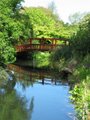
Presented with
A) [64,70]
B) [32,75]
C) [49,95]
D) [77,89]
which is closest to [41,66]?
[32,75]

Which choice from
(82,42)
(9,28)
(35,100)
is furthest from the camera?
(82,42)

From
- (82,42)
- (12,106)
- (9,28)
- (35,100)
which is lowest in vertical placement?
(35,100)

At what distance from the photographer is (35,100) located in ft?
80.0

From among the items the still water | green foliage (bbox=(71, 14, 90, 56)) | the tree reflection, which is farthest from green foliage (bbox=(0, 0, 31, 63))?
green foliage (bbox=(71, 14, 90, 56))

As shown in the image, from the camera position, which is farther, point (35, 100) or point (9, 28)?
point (9, 28)

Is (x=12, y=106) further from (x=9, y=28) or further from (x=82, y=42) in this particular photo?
(x=82, y=42)

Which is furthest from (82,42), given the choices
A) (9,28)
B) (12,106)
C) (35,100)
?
(12,106)

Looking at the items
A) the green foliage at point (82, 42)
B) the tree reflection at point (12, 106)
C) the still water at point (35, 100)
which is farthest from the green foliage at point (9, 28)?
the green foliage at point (82, 42)

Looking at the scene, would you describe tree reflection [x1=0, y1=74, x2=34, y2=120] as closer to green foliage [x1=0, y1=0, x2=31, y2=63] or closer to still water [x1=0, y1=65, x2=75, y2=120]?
still water [x1=0, y1=65, x2=75, y2=120]

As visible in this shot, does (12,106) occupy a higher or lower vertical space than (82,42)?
lower

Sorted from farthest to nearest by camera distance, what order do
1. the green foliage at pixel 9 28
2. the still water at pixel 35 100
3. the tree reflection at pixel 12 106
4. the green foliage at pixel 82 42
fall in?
the green foliage at pixel 82 42, the green foliage at pixel 9 28, the still water at pixel 35 100, the tree reflection at pixel 12 106

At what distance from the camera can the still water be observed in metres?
20.4

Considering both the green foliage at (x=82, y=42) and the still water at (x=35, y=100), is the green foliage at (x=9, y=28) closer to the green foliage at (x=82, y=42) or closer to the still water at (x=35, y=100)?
the still water at (x=35, y=100)

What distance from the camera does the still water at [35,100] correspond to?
66.8 feet
